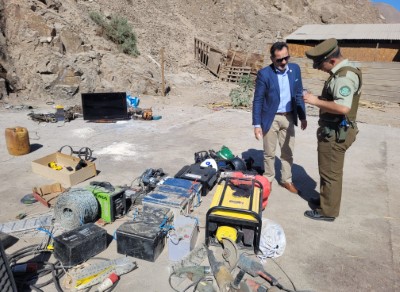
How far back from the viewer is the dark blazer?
4656mm

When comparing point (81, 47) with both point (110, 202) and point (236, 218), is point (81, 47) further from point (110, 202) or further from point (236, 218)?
point (236, 218)

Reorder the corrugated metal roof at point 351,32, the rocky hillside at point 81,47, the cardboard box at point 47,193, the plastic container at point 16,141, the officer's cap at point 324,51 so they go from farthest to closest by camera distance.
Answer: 1. the corrugated metal roof at point 351,32
2. the rocky hillside at point 81,47
3. the plastic container at point 16,141
4. the cardboard box at point 47,193
5. the officer's cap at point 324,51

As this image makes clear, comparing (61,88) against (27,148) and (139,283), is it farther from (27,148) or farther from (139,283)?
(139,283)

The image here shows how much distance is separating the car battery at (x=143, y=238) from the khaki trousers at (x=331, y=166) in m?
2.25

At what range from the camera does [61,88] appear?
43.0ft

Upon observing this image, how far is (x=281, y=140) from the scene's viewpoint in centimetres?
507

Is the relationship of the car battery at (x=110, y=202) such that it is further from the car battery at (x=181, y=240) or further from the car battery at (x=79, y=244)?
the car battery at (x=181, y=240)

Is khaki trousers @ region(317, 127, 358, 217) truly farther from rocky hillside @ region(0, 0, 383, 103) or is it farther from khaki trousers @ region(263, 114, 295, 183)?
rocky hillside @ region(0, 0, 383, 103)

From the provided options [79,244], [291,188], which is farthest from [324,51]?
[79,244]

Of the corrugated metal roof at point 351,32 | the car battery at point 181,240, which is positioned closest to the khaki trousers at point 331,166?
the car battery at point 181,240

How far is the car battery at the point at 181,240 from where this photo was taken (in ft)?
11.4

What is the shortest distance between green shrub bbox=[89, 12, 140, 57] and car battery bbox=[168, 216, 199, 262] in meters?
17.4

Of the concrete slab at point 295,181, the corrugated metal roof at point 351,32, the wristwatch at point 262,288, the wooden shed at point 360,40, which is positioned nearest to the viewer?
the wristwatch at point 262,288

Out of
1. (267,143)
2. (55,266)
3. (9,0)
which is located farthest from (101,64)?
(55,266)
